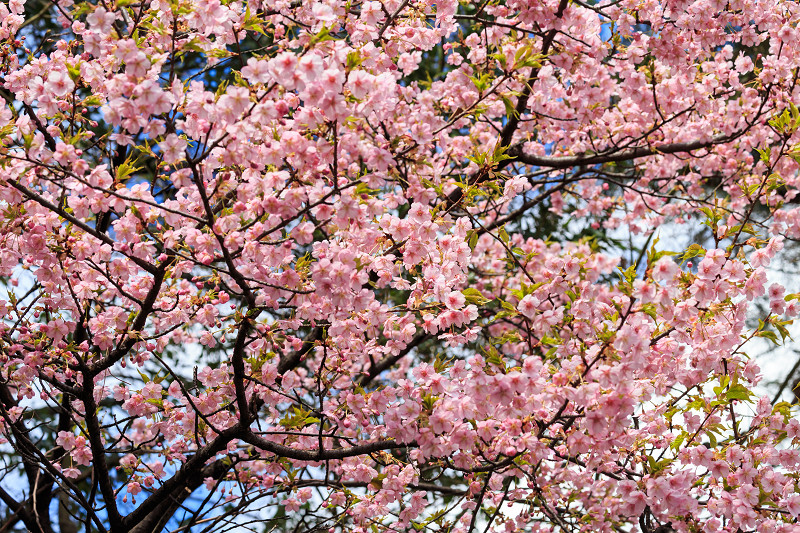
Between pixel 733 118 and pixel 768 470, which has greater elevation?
pixel 733 118

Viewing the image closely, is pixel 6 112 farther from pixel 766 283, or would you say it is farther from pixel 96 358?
pixel 766 283

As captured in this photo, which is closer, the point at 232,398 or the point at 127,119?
the point at 127,119

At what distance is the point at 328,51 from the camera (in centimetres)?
252

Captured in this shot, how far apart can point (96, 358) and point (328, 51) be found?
89.6 inches

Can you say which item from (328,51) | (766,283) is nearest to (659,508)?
(766,283)

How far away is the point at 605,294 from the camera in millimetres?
3059

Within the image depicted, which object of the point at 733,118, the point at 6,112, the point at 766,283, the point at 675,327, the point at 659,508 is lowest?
the point at 6,112

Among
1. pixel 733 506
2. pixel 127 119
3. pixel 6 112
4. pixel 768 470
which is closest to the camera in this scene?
pixel 127 119

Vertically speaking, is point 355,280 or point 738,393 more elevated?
point 738,393

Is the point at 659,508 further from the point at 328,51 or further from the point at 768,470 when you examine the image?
the point at 328,51

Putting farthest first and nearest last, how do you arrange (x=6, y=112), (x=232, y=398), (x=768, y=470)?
(x=232, y=398) < (x=768, y=470) < (x=6, y=112)

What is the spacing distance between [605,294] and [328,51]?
65.0 inches

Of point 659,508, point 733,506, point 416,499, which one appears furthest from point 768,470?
point 416,499

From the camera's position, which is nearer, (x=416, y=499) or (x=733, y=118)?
(x=416, y=499)
